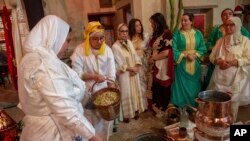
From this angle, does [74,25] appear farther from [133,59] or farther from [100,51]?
[100,51]

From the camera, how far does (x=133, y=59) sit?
286 cm

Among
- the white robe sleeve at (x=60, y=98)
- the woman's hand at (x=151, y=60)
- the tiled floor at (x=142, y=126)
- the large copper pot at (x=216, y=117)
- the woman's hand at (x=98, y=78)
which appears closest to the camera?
the white robe sleeve at (x=60, y=98)

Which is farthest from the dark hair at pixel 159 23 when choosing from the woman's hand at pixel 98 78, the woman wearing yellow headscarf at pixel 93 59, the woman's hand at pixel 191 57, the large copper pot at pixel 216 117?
the large copper pot at pixel 216 117

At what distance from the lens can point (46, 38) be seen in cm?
117

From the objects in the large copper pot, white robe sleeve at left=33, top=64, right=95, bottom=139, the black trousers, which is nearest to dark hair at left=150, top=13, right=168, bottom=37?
the black trousers

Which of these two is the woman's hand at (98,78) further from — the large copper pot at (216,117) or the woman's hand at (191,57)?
the woman's hand at (191,57)

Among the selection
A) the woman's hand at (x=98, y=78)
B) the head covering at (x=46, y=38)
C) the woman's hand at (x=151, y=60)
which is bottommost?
the woman's hand at (x=98, y=78)

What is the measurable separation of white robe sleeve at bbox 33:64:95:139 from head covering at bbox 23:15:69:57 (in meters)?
0.13

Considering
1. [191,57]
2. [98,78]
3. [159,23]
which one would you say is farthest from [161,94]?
[98,78]

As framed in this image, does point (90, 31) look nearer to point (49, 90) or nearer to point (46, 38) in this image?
point (46, 38)

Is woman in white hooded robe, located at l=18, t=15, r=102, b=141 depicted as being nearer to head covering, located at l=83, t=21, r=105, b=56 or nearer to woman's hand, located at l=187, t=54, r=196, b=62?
head covering, located at l=83, t=21, r=105, b=56

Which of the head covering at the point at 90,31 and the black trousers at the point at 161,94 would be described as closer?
the head covering at the point at 90,31

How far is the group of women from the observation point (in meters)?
1.13

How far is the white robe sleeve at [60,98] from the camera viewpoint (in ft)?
3.57
